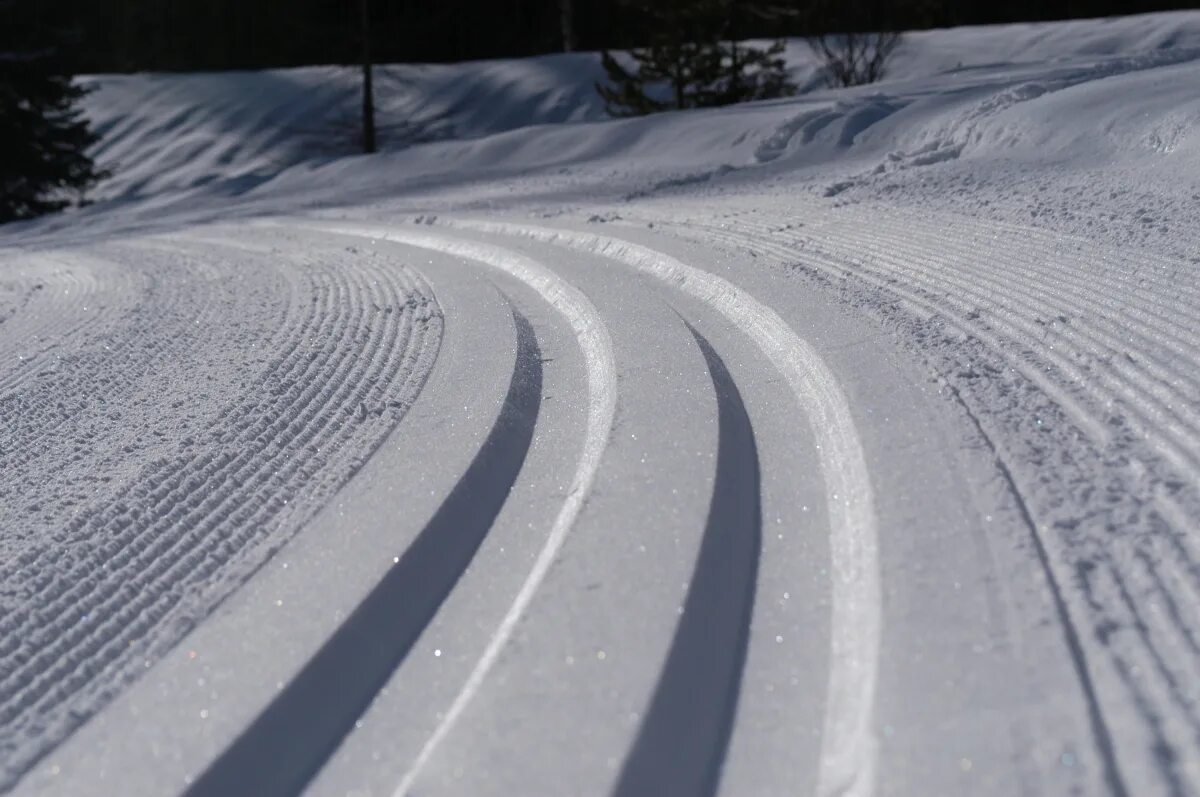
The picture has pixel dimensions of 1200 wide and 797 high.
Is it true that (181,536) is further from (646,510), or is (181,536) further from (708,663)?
(708,663)

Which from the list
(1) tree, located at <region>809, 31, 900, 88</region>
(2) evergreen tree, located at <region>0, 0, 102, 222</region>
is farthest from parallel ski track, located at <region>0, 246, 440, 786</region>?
(2) evergreen tree, located at <region>0, 0, 102, 222</region>

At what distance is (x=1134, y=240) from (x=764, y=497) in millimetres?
3168

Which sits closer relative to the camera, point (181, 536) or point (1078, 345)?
point (181, 536)

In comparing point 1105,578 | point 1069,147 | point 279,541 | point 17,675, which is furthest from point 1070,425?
point 1069,147

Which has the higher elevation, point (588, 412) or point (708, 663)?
point (588, 412)

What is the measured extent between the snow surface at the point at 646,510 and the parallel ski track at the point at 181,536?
0.05 feet

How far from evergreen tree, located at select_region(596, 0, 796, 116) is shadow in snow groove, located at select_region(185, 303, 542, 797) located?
1764cm

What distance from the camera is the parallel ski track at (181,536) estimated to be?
2.53 metres

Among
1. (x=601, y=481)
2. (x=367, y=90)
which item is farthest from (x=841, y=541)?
(x=367, y=90)

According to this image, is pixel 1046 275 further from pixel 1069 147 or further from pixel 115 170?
pixel 115 170

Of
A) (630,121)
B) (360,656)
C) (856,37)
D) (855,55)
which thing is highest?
(856,37)

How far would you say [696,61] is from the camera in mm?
20328

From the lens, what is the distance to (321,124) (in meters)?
29.4

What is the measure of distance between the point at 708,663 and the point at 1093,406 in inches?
68.2
